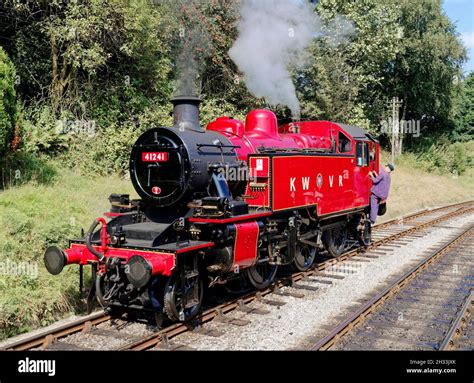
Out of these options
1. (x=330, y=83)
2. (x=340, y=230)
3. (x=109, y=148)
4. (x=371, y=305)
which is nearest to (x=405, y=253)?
(x=340, y=230)

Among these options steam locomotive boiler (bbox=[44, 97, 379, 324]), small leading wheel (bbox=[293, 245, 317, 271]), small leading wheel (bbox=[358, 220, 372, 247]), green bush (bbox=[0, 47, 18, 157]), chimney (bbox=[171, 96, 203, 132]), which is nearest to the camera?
steam locomotive boiler (bbox=[44, 97, 379, 324])

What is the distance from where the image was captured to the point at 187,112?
7203 mm

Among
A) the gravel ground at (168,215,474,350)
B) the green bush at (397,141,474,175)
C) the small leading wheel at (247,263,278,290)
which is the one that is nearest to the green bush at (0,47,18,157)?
the small leading wheel at (247,263,278,290)

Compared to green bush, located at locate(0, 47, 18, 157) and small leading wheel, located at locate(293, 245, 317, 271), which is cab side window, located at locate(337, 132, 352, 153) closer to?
small leading wheel, located at locate(293, 245, 317, 271)

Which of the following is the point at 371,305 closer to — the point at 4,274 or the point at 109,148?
the point at 4,274

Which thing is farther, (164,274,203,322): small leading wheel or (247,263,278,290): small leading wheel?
(247,263,278,290): small leading wheel

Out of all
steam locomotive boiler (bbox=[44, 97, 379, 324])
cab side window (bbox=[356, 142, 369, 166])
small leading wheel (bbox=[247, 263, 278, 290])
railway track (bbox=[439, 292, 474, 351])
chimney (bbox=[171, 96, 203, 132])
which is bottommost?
railway track (bbox=[439, 292, 474, 351])

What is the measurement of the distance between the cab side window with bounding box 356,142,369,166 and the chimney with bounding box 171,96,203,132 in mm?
5004

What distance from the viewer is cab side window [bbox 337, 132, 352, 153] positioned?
34.6 feet

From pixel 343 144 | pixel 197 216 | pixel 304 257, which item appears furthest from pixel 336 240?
pixel 197 216

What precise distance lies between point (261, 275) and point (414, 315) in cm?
268

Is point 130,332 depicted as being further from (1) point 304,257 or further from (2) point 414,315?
(1) point 304,257

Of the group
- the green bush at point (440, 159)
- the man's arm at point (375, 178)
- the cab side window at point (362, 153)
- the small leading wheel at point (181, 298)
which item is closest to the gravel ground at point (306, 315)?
the small leading wheel at point (181, 298)
